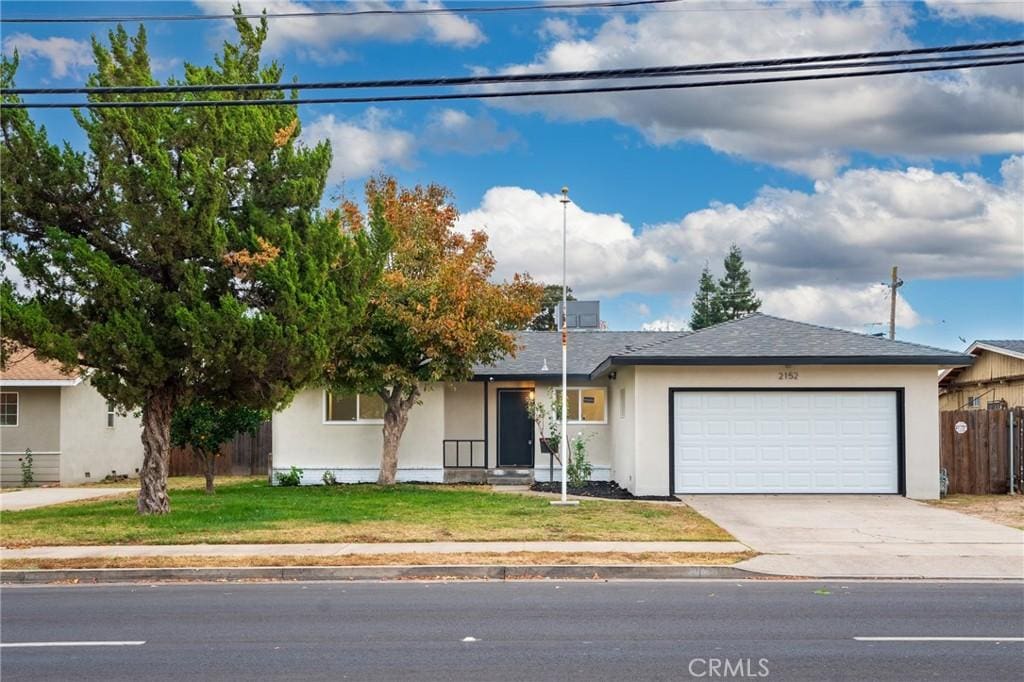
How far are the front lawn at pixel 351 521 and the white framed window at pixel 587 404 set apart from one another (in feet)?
19.0

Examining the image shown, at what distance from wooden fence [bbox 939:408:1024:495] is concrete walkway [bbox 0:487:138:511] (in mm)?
19451

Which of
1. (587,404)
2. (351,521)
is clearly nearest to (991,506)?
(587,404)

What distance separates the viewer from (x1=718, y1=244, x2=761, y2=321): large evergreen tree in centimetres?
7669

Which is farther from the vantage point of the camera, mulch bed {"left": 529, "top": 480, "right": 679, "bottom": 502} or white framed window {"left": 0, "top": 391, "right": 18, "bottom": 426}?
white framed window {"left": 0, "top": 391, "right": 18, "bottom": 426}

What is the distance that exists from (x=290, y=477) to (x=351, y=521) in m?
9.80

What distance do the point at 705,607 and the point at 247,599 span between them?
4.89 meters

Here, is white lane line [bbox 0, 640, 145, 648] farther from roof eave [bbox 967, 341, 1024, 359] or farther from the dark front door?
roof eave [bbox 967, 341, 1024, 359]

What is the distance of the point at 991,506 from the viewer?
65.3 feet

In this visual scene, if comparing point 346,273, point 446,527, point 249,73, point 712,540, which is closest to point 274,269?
point 346,273

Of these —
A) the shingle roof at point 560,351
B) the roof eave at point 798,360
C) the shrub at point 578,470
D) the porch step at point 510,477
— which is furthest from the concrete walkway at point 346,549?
the porch step at point 510,477

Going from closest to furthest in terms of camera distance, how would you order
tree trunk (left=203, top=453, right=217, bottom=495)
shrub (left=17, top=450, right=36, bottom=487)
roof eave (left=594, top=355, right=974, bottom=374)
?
roof eave (left=594, top=355, right=974, bottom=374) → tree trunk (left=203, top=453, right=217, bottom=495) → shrub (left=17, top=450, right=36, bottom=487)

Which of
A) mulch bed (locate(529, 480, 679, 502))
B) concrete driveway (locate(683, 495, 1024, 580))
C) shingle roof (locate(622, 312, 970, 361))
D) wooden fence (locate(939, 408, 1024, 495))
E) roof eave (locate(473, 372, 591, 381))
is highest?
shingle roof (locate(622, 312, 970, 361))

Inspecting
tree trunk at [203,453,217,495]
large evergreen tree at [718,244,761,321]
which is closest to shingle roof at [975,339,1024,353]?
tree trunk at [203,453,217,495]

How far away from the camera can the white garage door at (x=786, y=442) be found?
21.2 m
